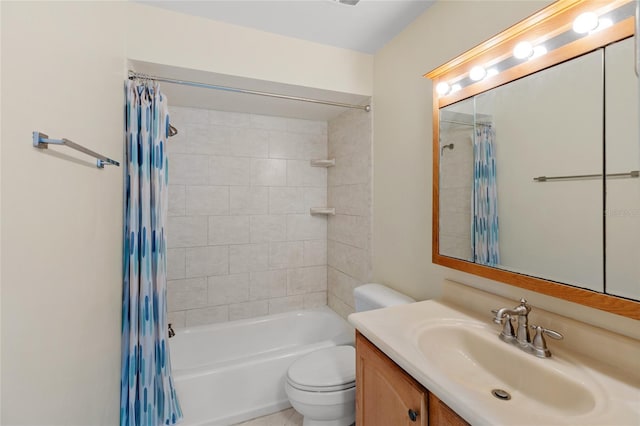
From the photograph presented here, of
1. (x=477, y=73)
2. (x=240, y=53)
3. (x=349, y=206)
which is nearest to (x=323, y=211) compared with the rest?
(x=349, y=206)

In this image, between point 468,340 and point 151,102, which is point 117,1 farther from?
point 468,340

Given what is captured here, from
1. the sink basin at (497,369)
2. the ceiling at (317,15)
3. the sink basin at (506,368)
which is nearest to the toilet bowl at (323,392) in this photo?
the sink basin at (506,368)

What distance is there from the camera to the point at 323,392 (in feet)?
4.93

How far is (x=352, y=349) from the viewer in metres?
1.86

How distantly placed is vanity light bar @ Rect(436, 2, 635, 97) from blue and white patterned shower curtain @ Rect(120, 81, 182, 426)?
162 cm

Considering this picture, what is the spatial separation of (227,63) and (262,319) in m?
2.07

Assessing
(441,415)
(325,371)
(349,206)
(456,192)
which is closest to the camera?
(441,415)

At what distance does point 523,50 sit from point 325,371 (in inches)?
71.5

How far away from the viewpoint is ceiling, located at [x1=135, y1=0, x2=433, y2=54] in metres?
1.55

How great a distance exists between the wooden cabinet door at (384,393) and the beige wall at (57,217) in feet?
3.32

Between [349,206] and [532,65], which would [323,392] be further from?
[532,65]

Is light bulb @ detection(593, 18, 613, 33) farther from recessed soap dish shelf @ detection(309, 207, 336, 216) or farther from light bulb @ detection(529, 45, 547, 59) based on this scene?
recessed soap dish shelf @ detection(309, 207, 336, 216)

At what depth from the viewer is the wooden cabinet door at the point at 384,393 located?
869mm

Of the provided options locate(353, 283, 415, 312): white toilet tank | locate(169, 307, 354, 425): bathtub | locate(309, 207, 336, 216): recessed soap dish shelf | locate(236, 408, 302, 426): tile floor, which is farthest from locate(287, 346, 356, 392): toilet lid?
locate(309, 207, 336, 216): recessed soap dish shelf
